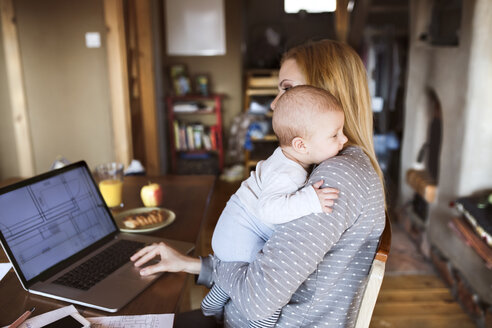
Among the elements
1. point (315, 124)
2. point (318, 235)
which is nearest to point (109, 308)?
point (318, 235)

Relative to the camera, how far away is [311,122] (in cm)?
97

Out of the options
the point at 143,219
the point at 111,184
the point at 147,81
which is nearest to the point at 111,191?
the point at 111,184

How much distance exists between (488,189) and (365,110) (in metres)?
1.92

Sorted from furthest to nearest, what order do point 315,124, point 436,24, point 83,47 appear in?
point 83,47 < point 436,24 < point 315,124

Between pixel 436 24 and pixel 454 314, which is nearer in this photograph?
pixel 454 314

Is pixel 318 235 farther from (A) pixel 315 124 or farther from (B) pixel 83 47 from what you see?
(B) pixel 83 47

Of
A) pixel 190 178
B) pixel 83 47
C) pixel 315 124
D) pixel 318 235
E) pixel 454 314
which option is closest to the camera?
pixel 318 235

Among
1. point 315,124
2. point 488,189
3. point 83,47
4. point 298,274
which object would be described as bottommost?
point 488,189

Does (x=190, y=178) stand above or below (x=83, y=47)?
below

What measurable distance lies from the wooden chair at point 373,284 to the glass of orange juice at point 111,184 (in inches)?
42.1

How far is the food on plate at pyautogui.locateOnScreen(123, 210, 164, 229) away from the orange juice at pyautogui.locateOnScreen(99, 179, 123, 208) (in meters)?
0.18

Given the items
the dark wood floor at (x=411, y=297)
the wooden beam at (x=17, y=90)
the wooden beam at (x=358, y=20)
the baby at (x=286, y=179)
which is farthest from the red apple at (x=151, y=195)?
the wooden beam at (x=358, y=20)

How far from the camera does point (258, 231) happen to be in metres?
1.05

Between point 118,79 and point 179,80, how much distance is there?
149cm
